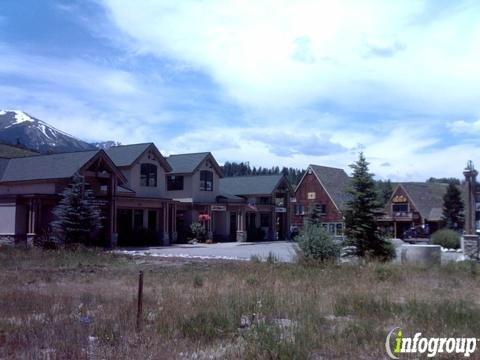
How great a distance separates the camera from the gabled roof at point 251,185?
189ft

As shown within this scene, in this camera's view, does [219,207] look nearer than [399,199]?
Yes

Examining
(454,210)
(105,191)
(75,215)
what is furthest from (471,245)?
(454,210)

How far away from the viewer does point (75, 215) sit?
32906 mm

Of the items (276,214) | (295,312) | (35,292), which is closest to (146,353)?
(295,312)

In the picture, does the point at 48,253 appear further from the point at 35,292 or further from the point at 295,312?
the point at 295,312

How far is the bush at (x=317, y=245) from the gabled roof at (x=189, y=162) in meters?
27.7

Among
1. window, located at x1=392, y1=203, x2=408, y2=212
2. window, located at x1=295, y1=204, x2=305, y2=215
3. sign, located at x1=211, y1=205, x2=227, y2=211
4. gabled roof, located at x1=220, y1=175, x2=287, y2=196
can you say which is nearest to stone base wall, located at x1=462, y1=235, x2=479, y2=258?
sign, located at x1=211, y1=205, x2=227, y2=211

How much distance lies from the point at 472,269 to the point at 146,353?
14694 mm

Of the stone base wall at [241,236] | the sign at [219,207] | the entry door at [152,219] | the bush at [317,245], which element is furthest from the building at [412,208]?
the bush at [317,245]

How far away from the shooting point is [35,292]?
1366 cm

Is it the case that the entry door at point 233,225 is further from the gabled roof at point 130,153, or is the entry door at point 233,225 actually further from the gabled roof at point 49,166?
the gabled roof at point 49,166

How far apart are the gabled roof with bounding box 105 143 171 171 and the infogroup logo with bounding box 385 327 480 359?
117ft

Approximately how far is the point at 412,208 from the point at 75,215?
4836 centimetres

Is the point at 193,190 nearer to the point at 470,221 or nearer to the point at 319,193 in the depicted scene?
the point at 470,221
